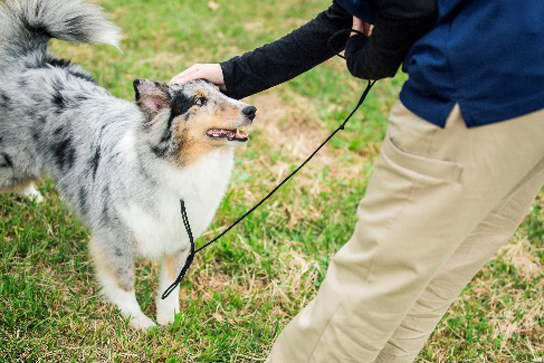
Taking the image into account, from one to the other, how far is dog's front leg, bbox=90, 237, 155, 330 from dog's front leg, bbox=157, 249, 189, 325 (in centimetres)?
8

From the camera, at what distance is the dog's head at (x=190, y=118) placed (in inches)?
84.0

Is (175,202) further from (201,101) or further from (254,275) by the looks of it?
(254,275)

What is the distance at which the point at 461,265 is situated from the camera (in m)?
1.78

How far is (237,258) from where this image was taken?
9.71 feet

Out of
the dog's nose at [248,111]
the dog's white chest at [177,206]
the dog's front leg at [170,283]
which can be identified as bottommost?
the dog's front leg at [170,283]

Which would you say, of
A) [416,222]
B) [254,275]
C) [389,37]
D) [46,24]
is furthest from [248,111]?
[46,24]

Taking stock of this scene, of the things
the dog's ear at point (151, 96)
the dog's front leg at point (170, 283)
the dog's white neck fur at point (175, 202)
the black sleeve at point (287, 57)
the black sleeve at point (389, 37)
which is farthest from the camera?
the dog's front leg at point (170, 283)

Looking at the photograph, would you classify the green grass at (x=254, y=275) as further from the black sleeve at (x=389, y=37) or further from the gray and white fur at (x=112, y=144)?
the black sleeve at (x=389, y=37)

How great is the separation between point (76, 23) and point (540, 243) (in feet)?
11.2

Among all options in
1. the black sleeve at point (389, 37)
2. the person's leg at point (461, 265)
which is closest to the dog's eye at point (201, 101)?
the black sleeve at point (389, 37)

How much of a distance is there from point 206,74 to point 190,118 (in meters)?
0.23

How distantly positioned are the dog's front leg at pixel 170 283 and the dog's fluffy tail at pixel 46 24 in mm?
1311

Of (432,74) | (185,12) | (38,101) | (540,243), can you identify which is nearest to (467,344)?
(540,243)

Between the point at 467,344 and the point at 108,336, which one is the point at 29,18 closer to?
the point at 108,336
